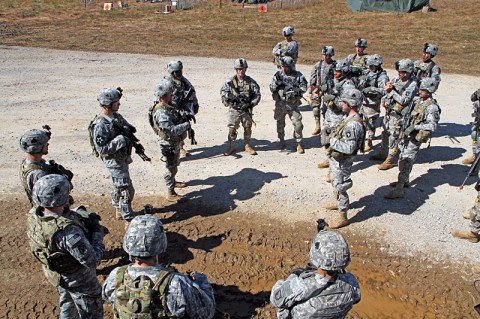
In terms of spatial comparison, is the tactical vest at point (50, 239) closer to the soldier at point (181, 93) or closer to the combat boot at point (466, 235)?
the soldier at point (181, 93)

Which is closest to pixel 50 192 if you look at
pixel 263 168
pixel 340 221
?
pixel 340 221

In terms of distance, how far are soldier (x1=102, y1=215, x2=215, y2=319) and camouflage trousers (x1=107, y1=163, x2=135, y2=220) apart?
3.33m

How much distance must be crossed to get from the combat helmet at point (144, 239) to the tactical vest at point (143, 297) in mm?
213

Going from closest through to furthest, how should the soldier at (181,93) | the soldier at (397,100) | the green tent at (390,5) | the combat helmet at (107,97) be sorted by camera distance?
the combat helmet at (107,97) → the soldier at (397,100) → the soldier at (181,93) → the green tent at (390,5)

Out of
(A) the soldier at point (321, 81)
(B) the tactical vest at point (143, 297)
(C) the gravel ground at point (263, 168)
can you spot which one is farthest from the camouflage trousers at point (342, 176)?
(B) the tactical vest at point (143, 297)

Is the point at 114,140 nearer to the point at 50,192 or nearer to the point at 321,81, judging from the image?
the point at 50,192

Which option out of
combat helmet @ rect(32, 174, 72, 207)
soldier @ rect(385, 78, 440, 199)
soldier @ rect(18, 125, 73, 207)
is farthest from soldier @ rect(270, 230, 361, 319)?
soldier @ rect(385, 78, 440, 199)

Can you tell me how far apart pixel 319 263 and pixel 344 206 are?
13.1ft

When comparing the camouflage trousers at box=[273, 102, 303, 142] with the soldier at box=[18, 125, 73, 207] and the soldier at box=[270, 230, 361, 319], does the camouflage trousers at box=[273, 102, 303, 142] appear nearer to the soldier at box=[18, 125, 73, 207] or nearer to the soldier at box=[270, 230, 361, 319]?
the soldier at box=[18, 125, 73, 207]

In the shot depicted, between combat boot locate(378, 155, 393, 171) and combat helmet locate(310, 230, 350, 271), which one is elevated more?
combat helmet locate(310, 230, 350, 271)

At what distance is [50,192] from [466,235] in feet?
21.7

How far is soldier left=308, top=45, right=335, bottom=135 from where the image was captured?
10602mm

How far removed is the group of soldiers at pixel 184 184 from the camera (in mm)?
3676

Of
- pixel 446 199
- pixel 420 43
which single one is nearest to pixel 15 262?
pixel 446 199
